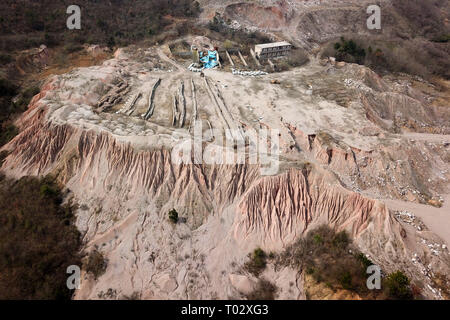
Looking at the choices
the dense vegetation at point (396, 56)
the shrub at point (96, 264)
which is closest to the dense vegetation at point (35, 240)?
the shrub at point (96, 264)

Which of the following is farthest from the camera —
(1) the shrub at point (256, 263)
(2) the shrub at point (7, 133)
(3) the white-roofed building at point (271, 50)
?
(3) the white-roofed building at point (271, 50)

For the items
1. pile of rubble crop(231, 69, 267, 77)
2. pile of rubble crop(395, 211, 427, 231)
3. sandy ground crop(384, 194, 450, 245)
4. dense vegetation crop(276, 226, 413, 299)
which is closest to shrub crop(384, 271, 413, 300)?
dense vegetation crop(276, 226, 413, 299)

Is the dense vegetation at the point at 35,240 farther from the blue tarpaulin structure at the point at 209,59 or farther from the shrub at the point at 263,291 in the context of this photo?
the blue tarpaulin structure at the point at 209,59

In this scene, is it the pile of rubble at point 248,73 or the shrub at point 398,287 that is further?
the pile of rubble at point 248,73

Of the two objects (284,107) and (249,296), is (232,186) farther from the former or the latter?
(284,107)

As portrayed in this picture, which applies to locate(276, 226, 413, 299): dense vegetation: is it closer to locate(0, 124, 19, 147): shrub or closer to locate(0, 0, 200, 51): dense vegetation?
locate(0, 124, 19, 147): shrub

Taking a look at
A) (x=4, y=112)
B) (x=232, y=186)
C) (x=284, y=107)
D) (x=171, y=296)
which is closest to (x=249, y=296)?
(x=171, y=296)
